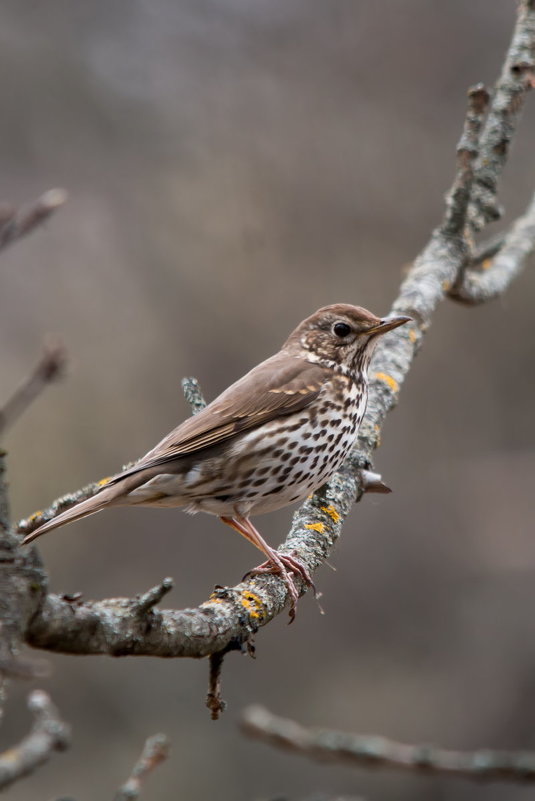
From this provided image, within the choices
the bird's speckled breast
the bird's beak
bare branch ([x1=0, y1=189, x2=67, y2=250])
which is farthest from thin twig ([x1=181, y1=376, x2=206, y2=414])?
bare branch ([x1=0, y1=189, x2=67, y2=250])

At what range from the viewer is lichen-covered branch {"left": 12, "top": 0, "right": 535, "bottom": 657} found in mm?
1862

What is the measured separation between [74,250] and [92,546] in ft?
8.39

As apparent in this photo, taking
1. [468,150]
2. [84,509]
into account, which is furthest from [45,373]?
[468,150]

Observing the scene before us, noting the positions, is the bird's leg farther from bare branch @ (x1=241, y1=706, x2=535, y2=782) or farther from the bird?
bare branch @ (x1=241, y1=706, x2=535, y2=782)

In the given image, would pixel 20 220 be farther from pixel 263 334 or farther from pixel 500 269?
pixel 263 334

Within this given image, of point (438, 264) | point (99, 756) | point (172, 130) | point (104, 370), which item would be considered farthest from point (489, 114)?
point (99, 756)

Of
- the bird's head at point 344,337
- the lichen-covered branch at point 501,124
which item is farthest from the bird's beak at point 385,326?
the lichen-covered branch at point 501,124

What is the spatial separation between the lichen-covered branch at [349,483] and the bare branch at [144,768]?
0.67 ft

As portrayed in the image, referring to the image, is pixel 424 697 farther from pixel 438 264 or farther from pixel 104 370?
pixel 438 264

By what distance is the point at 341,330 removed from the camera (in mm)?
4375

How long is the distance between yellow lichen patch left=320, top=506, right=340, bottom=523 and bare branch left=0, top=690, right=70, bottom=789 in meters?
2.28

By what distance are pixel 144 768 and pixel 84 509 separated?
164cm

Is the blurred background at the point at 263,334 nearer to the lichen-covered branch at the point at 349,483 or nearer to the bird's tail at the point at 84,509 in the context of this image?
the lichen-covered branch at the point at 349,483

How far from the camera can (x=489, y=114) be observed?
5496mm
